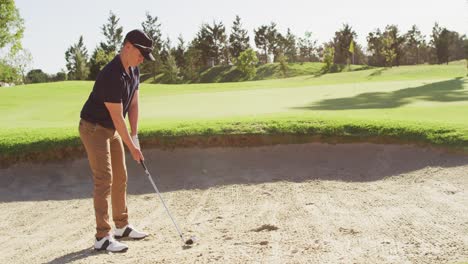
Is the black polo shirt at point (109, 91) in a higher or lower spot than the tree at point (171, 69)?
lower

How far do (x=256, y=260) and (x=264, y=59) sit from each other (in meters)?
123

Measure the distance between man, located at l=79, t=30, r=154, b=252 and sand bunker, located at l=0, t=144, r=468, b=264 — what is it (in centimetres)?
47

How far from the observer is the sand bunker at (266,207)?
5.80 metres

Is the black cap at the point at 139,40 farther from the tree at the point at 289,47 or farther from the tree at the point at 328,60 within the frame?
the tree at the point at 289,47

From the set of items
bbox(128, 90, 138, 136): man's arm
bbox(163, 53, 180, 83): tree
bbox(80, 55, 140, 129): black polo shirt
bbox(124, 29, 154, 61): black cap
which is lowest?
bbox(128, 90, 138, 136): man's arm

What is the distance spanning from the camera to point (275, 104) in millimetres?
18844

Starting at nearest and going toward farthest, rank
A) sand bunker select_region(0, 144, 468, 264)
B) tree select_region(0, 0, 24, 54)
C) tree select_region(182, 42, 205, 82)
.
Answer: sand bunker select_region(0, 144, 468, 264) < tree select_region(0, 0, 24, 54) < tree select_region(182, 42, 205, 82)

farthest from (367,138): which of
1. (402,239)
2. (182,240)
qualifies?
(182,240)

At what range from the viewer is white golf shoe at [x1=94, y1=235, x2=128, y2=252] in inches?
245

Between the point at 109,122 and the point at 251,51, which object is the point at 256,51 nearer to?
the point at 251,51

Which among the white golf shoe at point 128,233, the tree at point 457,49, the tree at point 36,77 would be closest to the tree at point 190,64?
the tree at point 36,77

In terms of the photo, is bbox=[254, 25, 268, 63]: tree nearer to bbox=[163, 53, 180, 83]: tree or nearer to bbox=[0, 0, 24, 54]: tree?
bbox=[163, 53, 180, 83]: tree

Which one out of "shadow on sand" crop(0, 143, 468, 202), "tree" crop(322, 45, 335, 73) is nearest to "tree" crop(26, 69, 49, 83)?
"tree" crop(322, 45, 335, 73)

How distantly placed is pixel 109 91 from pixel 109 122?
566mm
